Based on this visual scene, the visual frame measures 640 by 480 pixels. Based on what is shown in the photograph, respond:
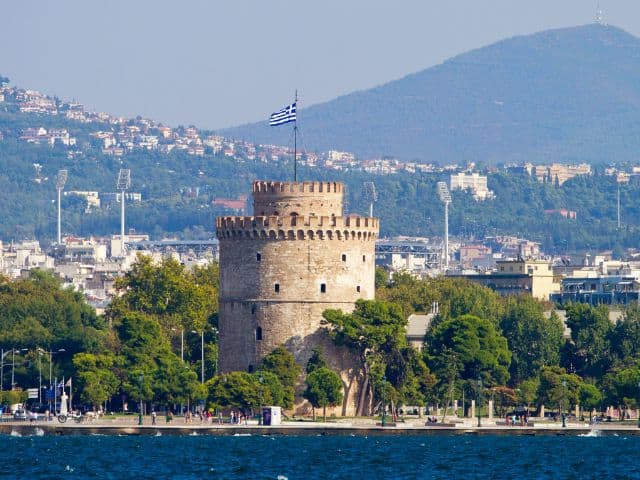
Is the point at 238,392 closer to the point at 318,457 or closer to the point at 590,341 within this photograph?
the point at 318,457

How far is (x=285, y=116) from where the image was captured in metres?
126

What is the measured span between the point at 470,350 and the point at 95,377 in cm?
1697

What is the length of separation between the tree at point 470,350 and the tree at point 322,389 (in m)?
5.56

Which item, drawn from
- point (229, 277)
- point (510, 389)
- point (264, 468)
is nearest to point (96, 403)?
point (229, 277)

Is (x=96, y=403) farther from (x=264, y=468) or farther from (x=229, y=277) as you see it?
(x=264, y=468)

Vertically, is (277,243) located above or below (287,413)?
above

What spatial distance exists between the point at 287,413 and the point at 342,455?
19.6 metres

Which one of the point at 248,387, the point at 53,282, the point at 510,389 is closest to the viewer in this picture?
the point at 248,387

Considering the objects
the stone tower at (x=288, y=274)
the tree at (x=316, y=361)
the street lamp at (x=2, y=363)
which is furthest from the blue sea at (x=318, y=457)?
the street lamp at (x=2, y=363)

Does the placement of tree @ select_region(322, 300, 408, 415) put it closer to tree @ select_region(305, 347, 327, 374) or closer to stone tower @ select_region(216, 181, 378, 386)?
tree @ select_region(305, 347, 327, 374)

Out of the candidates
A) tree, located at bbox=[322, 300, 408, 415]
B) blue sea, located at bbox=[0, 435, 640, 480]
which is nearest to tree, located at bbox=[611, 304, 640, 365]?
tree, located at bbox=[322, 300, 408, 415]

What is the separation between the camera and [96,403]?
11769 centimetres

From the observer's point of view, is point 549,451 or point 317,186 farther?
point 317,186

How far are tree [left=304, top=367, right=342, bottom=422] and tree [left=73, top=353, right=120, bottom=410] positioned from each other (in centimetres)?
954
